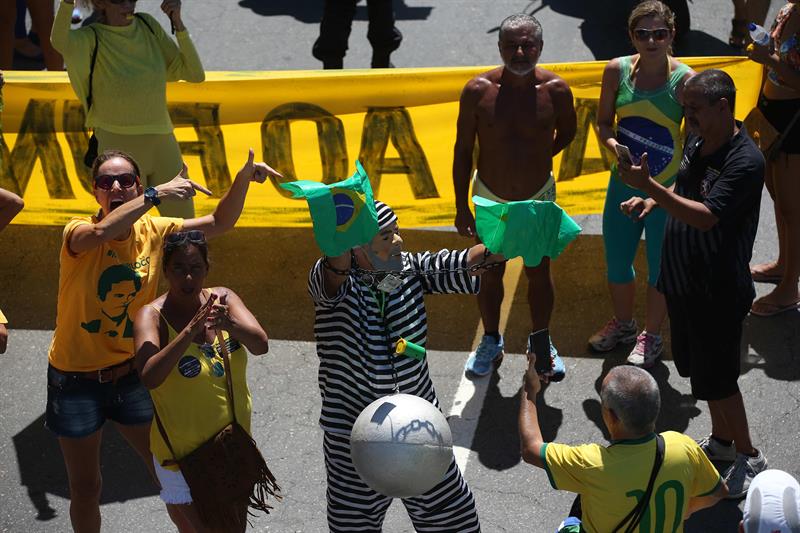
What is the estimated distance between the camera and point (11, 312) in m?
7.24

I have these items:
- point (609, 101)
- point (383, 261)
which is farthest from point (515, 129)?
point (383, 261)

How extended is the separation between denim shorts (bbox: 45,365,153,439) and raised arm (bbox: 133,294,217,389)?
57cm

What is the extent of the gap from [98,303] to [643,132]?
10.2 ft

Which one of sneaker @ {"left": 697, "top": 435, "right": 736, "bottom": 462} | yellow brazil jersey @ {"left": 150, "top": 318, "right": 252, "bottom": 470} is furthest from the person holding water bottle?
yellow brazil jersey @ {"left": 150, "top": 318, "right": 252, "bottom": 470}

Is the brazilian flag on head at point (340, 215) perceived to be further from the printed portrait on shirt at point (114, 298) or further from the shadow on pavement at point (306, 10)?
the shadow on pavement at point (306, 10)

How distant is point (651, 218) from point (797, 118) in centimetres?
104

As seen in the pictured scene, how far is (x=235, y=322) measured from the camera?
15.1ft

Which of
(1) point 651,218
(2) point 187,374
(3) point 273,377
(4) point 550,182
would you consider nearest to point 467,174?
(4) point 550,182

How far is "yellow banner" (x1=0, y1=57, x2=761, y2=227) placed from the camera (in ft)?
24.2

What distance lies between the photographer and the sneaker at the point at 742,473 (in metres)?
5.63

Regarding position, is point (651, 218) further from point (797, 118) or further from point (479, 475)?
point (479, 475)

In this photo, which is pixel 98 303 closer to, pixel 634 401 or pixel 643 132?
pixel 634 401

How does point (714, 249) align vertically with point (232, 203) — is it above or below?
below

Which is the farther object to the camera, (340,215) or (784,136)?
(784,136)
